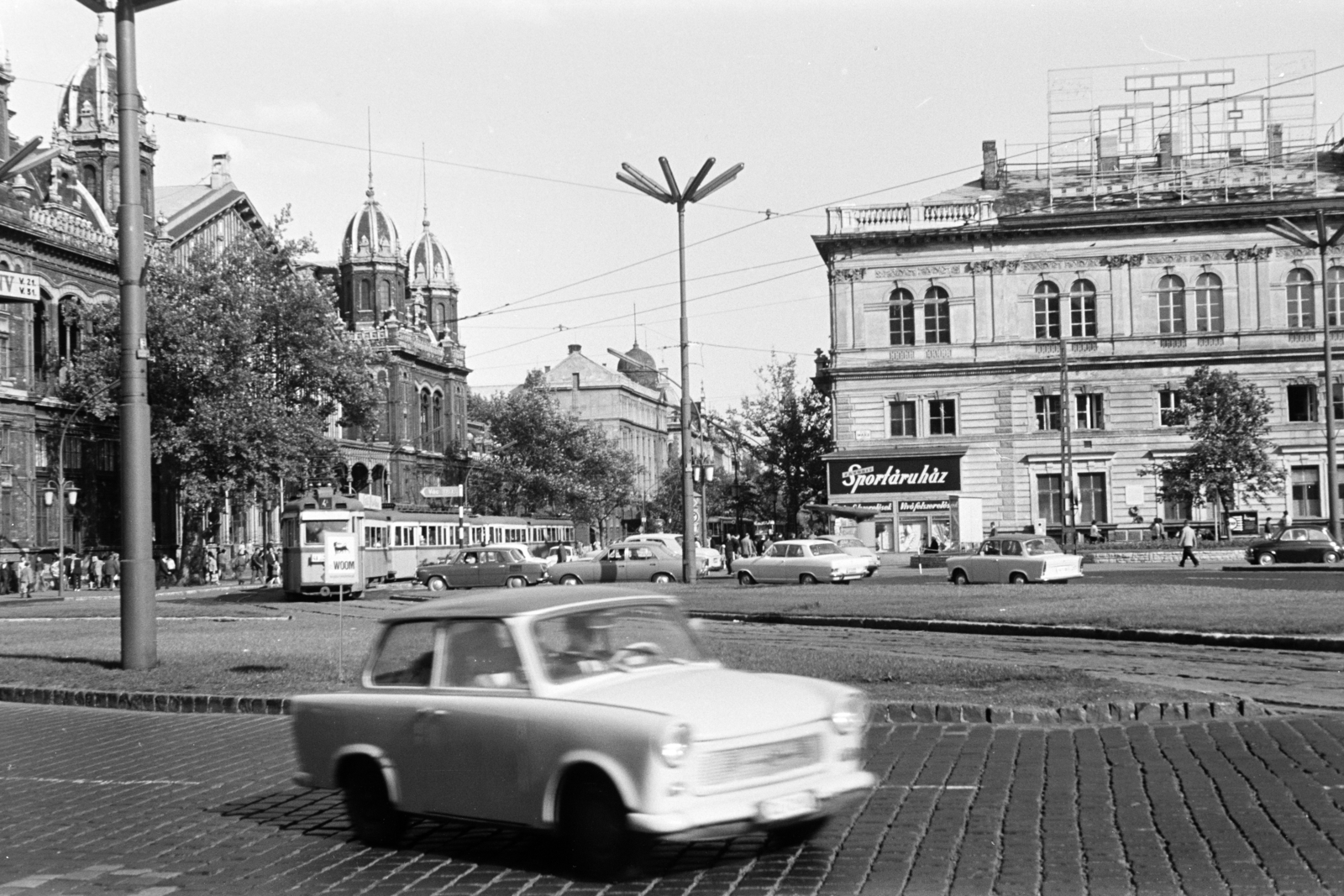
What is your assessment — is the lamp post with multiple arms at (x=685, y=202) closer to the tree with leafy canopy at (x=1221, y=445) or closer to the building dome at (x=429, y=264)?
the tree with leafy canopy at (x=1221, y=445)

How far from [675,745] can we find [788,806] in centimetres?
66

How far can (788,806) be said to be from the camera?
7.03 metres

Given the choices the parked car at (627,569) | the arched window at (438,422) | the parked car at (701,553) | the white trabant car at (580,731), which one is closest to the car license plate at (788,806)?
the white trabant car at (580,731)

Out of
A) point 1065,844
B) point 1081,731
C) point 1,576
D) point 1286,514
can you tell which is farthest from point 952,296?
point 1065,844

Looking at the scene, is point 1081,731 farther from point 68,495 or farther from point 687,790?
point 68,495

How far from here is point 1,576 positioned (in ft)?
174

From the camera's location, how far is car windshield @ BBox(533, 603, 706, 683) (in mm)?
7648

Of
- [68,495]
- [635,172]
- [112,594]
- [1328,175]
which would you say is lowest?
[112,594]

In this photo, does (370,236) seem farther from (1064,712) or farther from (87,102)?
(1064,712)

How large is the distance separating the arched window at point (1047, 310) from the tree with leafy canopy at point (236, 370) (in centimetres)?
2915

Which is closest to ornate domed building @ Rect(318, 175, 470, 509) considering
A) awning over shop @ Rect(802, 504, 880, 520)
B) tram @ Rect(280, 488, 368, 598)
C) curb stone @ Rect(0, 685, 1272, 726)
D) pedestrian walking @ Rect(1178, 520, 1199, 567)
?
awning over shop @ Rect(802, 504, 880, 520)

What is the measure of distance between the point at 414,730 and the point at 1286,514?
59.6 metres

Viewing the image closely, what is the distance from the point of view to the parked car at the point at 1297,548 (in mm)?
43000

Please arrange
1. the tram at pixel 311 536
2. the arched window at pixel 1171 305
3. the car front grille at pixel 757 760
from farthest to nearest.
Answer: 1. the arched window at pixel 1171 305
2. the tram at pixel 311 536
3. the car front grille at pixel 757 760
